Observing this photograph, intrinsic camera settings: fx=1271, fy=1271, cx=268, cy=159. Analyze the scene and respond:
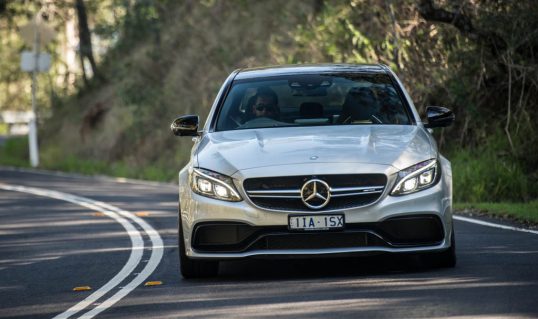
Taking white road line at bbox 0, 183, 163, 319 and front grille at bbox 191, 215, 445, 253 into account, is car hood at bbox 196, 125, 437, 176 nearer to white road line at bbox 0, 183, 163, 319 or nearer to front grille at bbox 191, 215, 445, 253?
front grille at bbox 191, 215, 445, 253

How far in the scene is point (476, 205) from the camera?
15.0m

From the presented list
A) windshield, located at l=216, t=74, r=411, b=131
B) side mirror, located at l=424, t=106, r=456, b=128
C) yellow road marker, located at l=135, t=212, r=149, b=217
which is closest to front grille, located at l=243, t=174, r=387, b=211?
windshield, located at l=216, t=74, r=411, b=131

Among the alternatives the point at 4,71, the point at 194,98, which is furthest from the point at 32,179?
the point at 4,71

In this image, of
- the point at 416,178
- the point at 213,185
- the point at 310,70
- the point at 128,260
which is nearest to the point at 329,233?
the point at 416,178

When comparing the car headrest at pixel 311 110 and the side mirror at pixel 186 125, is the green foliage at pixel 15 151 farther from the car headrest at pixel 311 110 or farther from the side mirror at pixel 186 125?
the car headrest at pixel 311 110

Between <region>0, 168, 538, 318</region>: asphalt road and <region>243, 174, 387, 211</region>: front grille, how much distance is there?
1.75ft

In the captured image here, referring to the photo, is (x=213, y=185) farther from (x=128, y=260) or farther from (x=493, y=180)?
(x=493, y=180)

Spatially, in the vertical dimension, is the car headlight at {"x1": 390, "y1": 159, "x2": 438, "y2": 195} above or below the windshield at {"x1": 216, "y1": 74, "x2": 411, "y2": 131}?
below

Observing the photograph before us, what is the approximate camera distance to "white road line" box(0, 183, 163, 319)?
8.38 m

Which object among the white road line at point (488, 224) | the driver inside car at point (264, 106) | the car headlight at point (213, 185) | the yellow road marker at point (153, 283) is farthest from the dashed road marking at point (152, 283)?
the white road line at point (488, 224)

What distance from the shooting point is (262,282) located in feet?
29.3

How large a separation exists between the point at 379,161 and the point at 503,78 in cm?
932

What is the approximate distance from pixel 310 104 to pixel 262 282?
190cm

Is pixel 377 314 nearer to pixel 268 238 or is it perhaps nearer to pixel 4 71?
pixel 268 238
